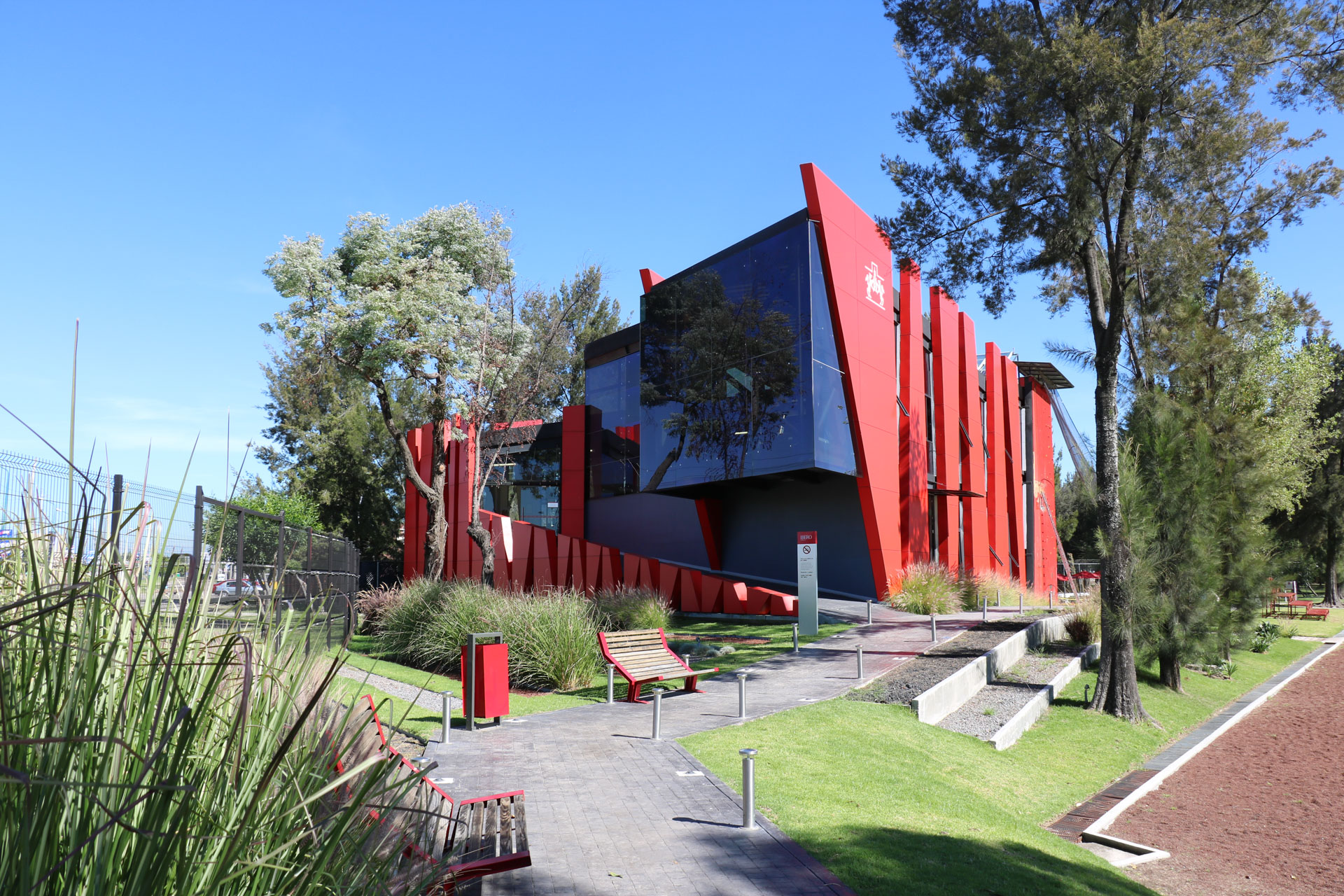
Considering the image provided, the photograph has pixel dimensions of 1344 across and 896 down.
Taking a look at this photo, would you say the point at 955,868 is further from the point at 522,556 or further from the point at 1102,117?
the point at 522,556

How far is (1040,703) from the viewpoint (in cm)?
1314

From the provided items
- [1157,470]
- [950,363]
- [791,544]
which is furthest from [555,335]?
[1157,470]

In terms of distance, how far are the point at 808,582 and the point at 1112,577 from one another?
601 centimetres

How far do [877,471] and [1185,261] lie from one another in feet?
32.5

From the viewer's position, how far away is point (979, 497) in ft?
98.8

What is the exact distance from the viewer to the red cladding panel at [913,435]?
82.8 feet

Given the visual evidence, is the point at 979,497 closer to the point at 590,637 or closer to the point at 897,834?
the point at 590,637

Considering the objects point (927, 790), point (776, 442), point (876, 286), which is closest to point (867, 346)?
point (876, 286)

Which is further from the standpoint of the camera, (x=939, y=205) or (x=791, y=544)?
(x=791, y=544)

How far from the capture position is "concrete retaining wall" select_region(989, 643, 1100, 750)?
36.1 ft

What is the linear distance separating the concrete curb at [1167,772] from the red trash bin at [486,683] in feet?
20.7

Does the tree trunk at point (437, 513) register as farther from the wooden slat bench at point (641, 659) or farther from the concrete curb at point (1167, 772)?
the concrete curb at point (1167, 772)

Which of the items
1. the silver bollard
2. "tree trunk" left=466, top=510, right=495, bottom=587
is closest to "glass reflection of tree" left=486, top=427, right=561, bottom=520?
"tree trunk" left=466, top=510, right=495, bottom=587

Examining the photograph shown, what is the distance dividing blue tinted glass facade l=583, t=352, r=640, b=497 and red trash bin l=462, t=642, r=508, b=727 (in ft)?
66.5
